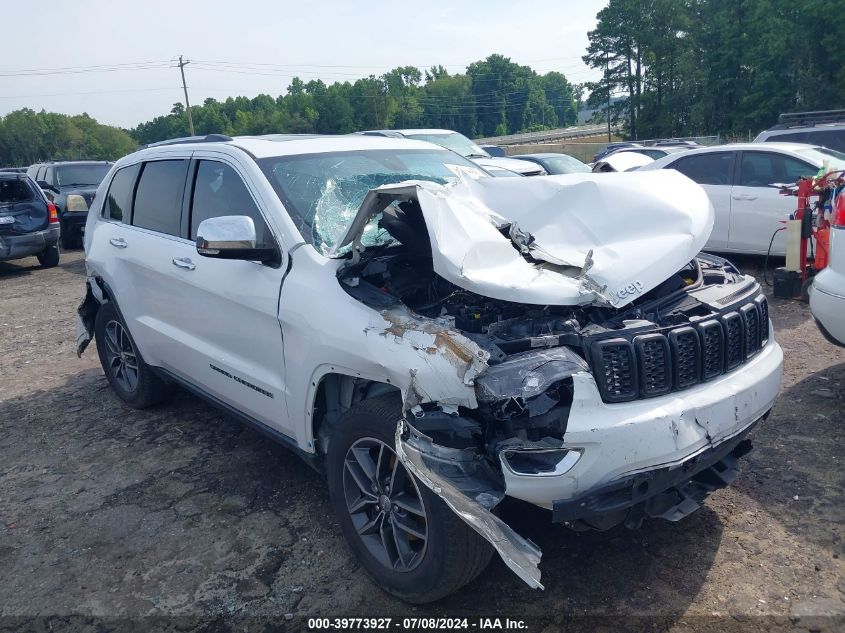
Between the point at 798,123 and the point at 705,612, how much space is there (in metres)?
11.7

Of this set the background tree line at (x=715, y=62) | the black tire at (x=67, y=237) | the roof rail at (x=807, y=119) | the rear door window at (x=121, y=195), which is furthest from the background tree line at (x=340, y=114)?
the rear door window at (x=121, y=195)

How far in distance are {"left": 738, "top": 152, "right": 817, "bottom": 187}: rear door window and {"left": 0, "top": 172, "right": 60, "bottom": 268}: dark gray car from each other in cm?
1142

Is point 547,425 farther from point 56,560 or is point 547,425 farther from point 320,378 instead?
point 56,560

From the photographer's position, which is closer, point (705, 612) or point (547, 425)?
point (547, 425)

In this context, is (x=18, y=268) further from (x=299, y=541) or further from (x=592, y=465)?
(x=592, y=465)

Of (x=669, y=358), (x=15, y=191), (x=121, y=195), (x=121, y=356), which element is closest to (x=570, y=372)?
(x=669, y=358)

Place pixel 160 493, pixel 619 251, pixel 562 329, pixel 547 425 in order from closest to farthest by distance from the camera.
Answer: pixel 547 425 < pixel 562 329 < pixel 619 251 < pixel 160 493

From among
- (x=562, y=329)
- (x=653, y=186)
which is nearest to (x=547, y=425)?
(x=562, y=329)

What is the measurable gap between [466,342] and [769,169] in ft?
23.5

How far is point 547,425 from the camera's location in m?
2.45

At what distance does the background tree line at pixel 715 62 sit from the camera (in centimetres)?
3200

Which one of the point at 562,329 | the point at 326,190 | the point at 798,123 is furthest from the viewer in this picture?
the point at 798,123

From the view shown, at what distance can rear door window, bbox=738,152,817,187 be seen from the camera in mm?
7953

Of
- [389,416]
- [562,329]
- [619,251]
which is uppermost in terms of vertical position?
[619,251]
